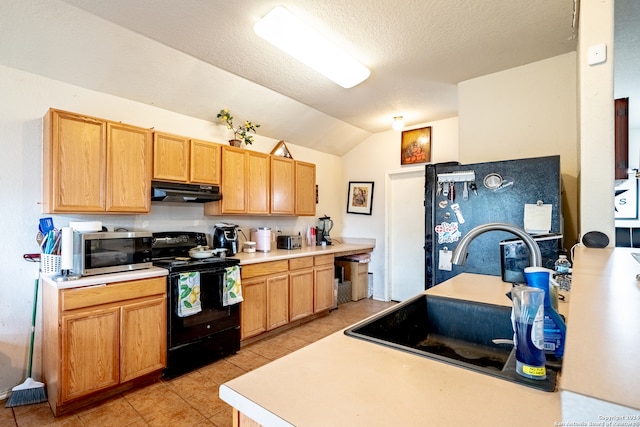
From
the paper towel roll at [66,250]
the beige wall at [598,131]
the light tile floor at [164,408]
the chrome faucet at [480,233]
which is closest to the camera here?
the chrome faucet at [480,233]

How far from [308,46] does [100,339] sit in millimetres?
2609

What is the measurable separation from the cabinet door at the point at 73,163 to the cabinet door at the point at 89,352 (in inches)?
31.9

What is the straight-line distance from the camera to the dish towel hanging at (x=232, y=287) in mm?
2734

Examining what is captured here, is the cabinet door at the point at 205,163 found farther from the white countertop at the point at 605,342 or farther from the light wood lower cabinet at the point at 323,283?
the white countertop at the point at 605,342

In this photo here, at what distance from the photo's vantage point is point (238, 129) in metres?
3.59

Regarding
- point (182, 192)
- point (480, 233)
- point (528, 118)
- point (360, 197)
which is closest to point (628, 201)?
point (528, 118)

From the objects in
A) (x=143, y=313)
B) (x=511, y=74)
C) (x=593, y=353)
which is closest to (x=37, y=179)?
(x=143, y=313)

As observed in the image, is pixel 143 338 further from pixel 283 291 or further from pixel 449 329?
pixel 449 329

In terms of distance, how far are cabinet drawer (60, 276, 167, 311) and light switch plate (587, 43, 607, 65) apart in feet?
9.76

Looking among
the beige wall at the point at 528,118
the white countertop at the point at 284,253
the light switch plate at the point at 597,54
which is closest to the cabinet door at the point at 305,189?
the white countertop at the point at 284,253

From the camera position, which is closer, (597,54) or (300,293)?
(597,54)

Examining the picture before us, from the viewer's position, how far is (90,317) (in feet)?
6.70

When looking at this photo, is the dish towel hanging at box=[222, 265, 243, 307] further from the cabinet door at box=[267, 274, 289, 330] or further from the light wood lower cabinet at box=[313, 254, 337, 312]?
the light wood lower cabinet at box=[313, 254, 337, 312]

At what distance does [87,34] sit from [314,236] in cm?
334
